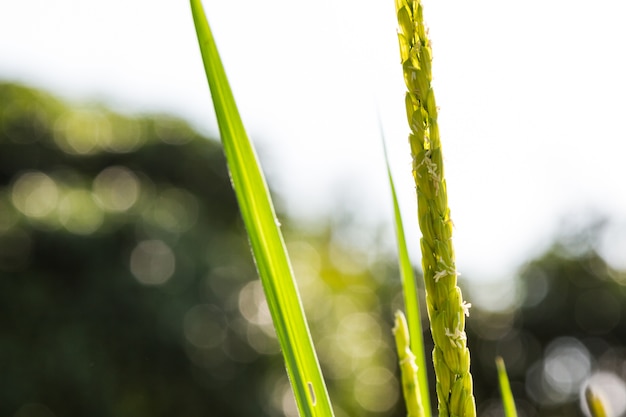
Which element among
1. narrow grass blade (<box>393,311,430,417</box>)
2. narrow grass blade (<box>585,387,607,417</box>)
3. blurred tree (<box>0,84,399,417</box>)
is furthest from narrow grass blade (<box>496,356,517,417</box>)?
blurred tree (<box>0,84,399,417</box>)

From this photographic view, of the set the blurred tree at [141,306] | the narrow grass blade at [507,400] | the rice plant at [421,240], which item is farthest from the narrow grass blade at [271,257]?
the blurred tree at [141,306]

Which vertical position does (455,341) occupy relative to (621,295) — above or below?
above

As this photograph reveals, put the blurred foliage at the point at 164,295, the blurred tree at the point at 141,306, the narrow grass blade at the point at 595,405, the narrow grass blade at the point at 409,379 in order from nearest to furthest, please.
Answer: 1. the narrow grass blade at the point at 409,379
2. the narrow grass blade at the point at 595,405
3. the blurred tree at the point at 141,306
4. the blurred foliage at the point at 164,295

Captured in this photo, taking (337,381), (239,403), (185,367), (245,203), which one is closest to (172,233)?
(185,367)

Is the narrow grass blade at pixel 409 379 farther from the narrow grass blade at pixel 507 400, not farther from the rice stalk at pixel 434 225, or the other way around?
the narrow grass blade at pixel 507 400

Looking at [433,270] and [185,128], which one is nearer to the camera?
[433,270]

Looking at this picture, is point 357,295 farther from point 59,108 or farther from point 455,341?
point 455,341

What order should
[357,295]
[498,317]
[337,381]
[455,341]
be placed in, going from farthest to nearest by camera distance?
[498,317] → [357,295] → [337,381] → [455,341]

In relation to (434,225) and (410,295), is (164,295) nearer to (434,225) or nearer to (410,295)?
(410,295)
